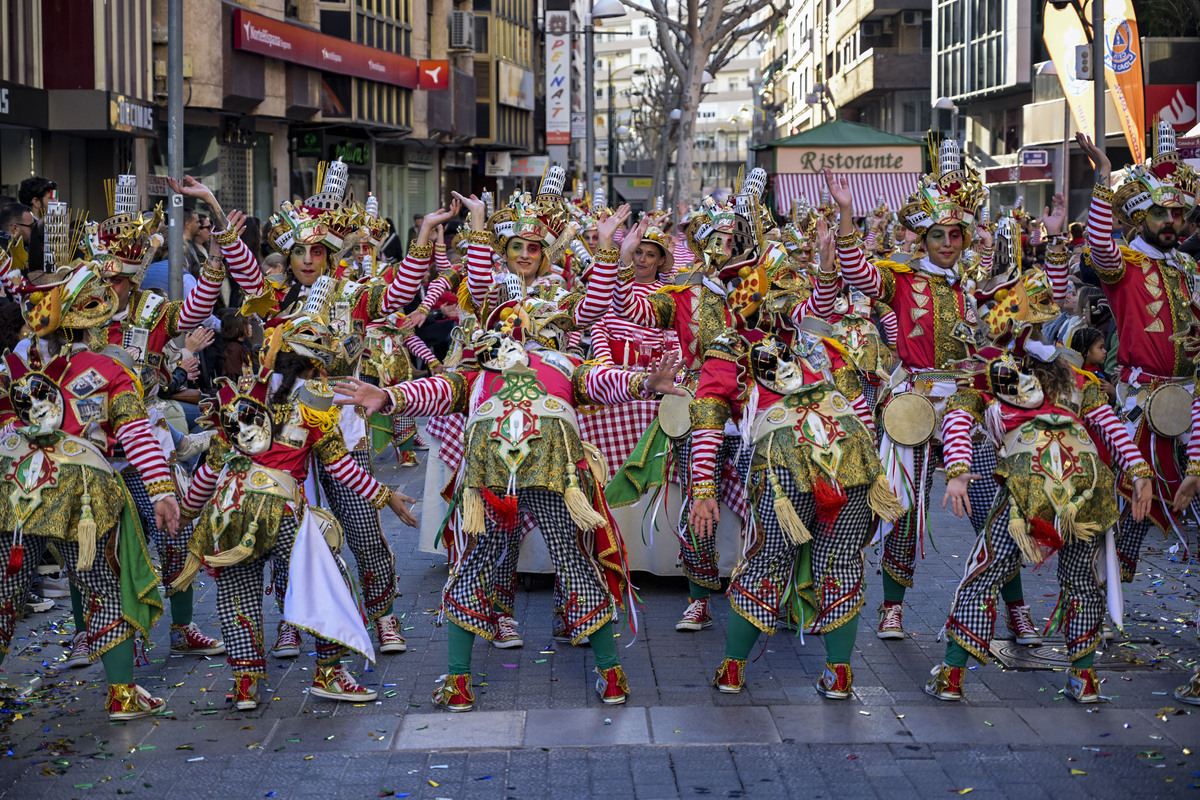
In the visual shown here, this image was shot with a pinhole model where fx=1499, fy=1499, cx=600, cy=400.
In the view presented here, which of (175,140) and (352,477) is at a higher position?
(175,140)

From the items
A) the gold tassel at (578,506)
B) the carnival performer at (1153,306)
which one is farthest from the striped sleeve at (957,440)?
the gold tassel at (578,506)

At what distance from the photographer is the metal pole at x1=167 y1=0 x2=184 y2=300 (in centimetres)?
1208

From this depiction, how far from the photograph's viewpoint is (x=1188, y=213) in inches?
285

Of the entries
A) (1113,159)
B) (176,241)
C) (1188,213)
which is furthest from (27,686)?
(1113,159)

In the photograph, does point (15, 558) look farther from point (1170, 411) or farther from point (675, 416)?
point (1170, 411)

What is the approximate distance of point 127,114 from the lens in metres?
17.2

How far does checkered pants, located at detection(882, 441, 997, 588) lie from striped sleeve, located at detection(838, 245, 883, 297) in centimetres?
86

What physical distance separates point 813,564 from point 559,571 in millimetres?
1032

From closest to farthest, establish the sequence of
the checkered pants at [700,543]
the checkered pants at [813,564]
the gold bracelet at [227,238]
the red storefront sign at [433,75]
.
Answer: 1. the checkered pants at [813,564]
2. the checkered pants at [700,543]
3. the gold bracelet at [227,238]
4. the red storefront sign at [433,75]

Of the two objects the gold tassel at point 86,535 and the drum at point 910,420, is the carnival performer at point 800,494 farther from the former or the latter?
the gold tassel at point 86,535

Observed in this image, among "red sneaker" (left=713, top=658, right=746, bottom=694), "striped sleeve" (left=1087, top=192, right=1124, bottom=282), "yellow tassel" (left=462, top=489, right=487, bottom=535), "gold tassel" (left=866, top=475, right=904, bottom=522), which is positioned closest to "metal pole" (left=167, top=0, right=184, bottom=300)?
"yellow tassel" (left=462, top=489, right=487, bottom=535)

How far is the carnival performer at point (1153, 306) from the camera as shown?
6.82 m

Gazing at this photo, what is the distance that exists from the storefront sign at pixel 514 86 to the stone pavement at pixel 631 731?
37.5 m

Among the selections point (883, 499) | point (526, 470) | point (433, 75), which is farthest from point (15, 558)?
point (433, 75)
